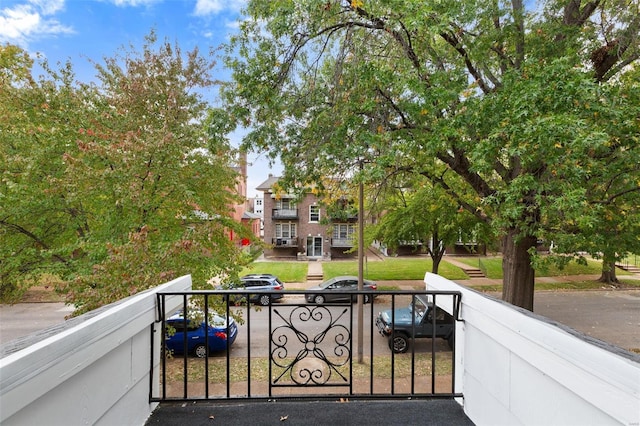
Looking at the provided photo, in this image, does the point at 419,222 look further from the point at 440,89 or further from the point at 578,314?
the point at 440,89

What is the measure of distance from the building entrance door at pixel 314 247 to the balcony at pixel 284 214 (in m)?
2.29

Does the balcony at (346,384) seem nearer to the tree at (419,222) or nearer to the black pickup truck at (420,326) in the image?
the black pickup truck at (420,326)

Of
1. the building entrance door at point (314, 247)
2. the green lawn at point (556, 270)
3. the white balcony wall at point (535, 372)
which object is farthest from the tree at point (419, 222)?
the building entrance door at point (314, 247)

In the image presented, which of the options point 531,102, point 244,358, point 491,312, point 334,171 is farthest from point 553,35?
point 244,358

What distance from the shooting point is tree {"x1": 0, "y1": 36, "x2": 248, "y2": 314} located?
5.62 m

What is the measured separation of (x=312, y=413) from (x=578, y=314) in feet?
47.8

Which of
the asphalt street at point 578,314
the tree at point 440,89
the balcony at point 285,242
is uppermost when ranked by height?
the tree at point 440,89

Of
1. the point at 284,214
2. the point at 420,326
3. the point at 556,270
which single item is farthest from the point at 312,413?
the point at 284,214

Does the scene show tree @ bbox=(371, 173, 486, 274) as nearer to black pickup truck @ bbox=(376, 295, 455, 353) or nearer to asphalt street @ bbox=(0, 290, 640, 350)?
black pickup truck @ bbox=(376, 295, 455, 353)

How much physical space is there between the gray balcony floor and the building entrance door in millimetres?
23184

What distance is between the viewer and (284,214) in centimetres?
2506

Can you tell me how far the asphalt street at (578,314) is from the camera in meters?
10.0

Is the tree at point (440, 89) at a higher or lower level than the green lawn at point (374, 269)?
higher

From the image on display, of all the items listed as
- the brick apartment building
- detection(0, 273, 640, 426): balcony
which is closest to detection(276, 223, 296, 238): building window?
the brick apartment building
